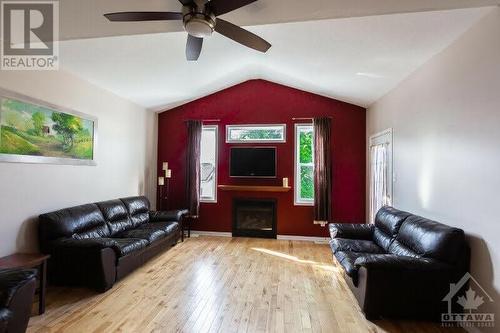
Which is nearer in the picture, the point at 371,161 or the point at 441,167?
the point at 441,167

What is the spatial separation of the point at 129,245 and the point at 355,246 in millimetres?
2994

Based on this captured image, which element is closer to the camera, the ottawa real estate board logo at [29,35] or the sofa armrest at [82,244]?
the ottawa real estate board logo at [29,35]

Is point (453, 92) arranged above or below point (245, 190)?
above

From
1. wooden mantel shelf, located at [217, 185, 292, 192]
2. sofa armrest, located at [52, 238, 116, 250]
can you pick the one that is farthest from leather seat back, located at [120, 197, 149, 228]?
wooden mantel shelf, located at [217, 185, 292, 192]

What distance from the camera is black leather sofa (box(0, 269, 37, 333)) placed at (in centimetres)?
177

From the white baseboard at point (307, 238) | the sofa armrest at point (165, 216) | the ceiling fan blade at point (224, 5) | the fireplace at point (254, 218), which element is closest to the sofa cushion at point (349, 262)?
the white baseboard at point (307, 238)

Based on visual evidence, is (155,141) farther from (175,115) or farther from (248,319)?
(248,319)

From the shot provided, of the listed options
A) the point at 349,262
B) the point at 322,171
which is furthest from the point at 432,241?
the point at 322,171

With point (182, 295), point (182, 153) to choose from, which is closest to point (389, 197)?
point (182, 295)

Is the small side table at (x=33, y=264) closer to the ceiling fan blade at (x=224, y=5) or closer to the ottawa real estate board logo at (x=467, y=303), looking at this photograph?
the ceiling fan blade at (x=224, y=5)

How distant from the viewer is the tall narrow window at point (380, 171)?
14.2 feet

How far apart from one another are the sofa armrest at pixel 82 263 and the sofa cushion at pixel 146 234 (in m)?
0.79

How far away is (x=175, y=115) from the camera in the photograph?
6.16 meters

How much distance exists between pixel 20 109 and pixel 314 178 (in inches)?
185
